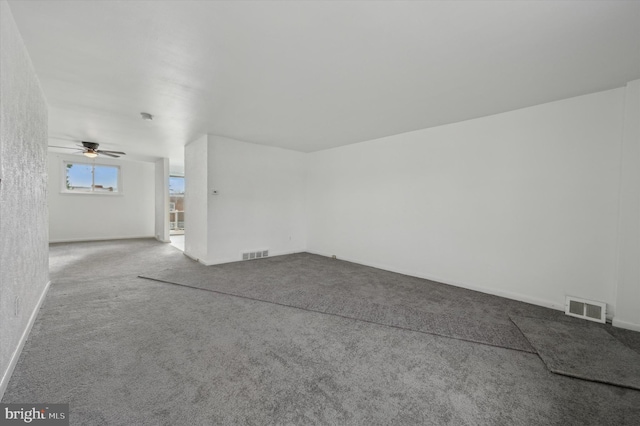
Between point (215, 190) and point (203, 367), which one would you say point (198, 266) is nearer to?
point (215, 190)

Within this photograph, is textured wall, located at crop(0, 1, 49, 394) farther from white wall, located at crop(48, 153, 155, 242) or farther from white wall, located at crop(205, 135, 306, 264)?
white wall, located at crop(48, 153, 155, 242)

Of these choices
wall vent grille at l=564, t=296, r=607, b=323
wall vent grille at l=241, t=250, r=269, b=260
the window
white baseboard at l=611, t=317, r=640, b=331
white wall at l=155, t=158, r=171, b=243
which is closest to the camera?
white baseboard at l=611, t=317, r=640, b=331

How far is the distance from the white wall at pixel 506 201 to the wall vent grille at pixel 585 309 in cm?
10

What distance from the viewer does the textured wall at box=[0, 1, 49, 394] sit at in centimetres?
159

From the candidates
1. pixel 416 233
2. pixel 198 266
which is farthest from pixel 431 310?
pixel 198 266

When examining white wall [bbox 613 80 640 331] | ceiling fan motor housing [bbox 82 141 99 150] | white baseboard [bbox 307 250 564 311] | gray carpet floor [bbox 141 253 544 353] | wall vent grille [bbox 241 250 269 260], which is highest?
ceiling fan motor housing [bbox 82 141 99 150]

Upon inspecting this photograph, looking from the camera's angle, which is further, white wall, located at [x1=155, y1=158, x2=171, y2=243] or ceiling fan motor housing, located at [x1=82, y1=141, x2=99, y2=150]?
white wall, located at [x1=155, y1=158, x2=171, y2=243]

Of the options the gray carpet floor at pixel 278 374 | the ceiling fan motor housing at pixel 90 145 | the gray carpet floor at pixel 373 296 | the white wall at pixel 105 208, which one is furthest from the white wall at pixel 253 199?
the white wall at pixel 105 208

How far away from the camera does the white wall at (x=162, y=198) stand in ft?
24.2

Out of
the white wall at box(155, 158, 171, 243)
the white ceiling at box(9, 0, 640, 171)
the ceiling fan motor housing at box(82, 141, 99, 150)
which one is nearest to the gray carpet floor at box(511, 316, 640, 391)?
the white ceiling at box(9, 0, 640, 171)

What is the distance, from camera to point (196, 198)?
16.9ft

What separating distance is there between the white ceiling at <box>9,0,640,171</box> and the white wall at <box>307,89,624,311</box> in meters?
0.34

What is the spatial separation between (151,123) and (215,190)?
1.48m

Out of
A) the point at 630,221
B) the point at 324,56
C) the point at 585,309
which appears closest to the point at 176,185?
the point at 324,56
